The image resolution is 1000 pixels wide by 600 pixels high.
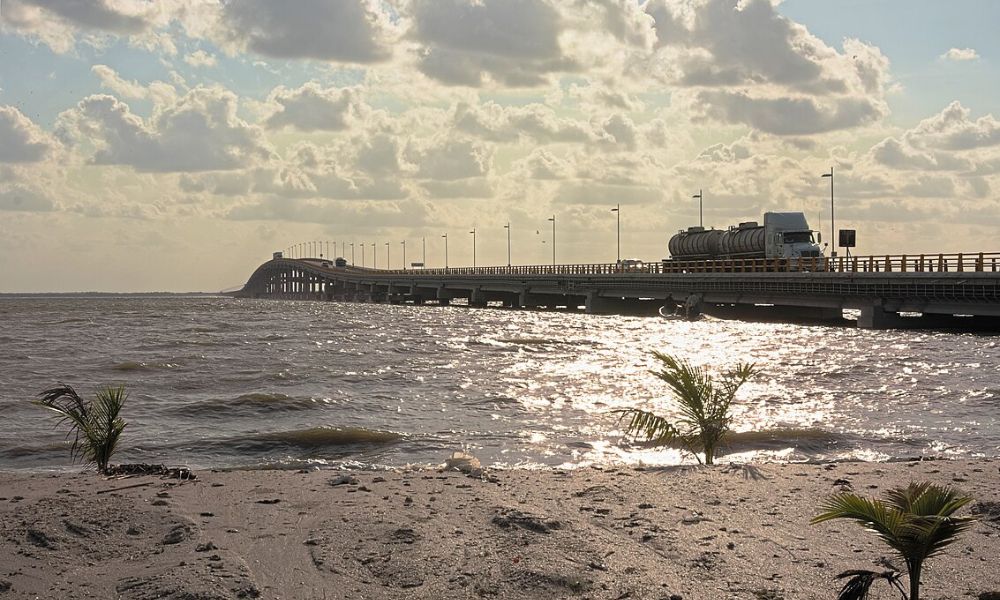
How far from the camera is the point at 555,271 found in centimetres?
10094

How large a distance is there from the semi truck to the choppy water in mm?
21243

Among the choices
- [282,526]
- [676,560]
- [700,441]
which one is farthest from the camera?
[700,441]

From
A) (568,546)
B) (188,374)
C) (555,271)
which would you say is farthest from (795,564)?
(555,271)

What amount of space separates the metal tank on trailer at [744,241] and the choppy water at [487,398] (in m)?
24.1

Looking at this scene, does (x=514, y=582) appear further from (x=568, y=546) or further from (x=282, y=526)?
(x=282, y=526)

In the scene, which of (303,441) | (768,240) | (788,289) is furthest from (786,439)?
(768,240)

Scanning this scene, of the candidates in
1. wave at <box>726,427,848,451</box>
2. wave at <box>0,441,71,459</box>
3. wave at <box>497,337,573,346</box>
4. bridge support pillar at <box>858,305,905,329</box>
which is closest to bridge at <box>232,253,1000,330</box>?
bridge support pillar at <box>858,305,905,329</box>

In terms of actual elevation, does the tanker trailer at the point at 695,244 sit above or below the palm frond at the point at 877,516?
above

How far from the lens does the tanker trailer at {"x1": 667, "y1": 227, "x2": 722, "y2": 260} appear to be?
79825mm

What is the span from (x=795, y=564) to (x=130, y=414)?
17.1 meters

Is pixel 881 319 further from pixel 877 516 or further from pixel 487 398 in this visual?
pixel 877 516

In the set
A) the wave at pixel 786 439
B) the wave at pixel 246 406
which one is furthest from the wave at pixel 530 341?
the wave at pixel 786 439

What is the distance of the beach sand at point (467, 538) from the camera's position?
7152mm

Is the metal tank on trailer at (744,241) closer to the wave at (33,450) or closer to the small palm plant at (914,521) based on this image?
the wave at (33,450)
